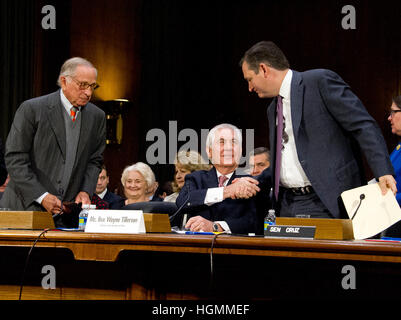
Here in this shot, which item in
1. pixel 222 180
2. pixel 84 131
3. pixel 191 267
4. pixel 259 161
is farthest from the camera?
pixel 259 161

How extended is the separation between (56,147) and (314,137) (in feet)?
4.08

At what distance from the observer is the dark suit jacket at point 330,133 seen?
2477 millimetres

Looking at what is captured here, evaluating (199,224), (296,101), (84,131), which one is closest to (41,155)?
(84,131)

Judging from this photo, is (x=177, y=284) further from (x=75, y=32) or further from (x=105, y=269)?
(x=75, y=32)

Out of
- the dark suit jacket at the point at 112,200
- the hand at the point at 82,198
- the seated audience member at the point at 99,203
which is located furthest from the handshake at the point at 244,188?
the dark suit jacket at the point at 112,200

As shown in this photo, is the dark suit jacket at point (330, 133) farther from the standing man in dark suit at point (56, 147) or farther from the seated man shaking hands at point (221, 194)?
the standing man in dark suit at point (56, 147)

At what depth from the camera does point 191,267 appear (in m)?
2.04

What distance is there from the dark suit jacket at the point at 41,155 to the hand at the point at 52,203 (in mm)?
59

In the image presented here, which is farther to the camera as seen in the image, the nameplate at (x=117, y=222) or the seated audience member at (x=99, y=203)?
the seated audience member at (x=99, y=203)

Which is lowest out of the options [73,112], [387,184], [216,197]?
[216,197]

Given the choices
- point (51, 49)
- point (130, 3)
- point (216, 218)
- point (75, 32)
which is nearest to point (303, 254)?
point (216, 218)

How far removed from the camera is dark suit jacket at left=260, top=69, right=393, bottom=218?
2477 millimetres

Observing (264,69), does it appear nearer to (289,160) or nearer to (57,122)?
(289,160)

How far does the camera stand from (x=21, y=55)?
5965 millimetres
